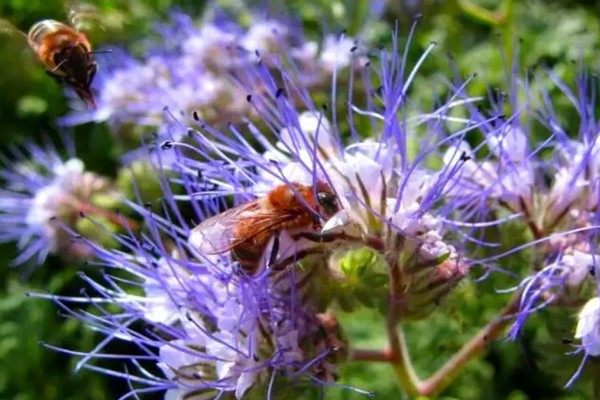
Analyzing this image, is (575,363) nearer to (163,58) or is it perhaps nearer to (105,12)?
(163,58)

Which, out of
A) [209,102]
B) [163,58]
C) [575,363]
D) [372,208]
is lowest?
[575,363]

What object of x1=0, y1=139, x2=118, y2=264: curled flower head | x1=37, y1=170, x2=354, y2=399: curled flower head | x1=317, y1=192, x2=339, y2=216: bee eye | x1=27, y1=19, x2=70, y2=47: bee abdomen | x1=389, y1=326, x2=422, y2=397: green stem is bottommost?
x1=389, y1=326, x2=422, y2=397: green stem

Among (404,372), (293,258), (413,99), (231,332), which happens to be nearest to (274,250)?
(293,258)

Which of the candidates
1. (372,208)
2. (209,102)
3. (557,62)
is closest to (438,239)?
Answer: (372,208)

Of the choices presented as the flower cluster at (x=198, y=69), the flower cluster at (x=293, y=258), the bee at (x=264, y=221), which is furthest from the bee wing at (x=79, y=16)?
the bee at (x=264, y=221)

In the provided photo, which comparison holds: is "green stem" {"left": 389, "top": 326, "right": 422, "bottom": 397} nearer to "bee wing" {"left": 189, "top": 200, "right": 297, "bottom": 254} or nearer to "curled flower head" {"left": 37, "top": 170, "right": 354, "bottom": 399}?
"curled flower head" {"left": 37, "top": 170, "right": 354, "bottom": 399}

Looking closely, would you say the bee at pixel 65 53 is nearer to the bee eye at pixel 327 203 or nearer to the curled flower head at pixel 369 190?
the curled flower head at pixel 369 190

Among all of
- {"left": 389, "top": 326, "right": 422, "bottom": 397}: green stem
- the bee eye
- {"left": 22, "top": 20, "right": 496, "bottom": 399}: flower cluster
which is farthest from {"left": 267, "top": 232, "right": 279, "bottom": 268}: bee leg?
{"left": 389, "top": 326, "right": 422, "bottom": 397}: green stem
